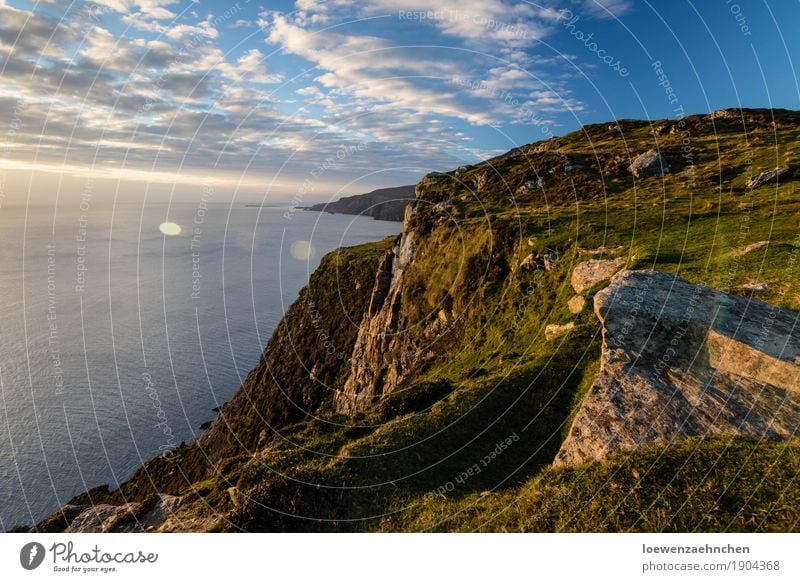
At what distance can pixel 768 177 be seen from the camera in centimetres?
4997

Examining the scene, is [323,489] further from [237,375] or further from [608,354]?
[237,375]

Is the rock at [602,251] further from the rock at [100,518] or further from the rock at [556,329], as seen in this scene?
the rock at [100,518]

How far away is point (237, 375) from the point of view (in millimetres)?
115438

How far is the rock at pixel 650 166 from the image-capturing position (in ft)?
214

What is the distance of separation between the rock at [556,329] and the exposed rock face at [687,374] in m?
7.10

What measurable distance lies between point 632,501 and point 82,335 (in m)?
161

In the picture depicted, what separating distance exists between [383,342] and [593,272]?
3453cm

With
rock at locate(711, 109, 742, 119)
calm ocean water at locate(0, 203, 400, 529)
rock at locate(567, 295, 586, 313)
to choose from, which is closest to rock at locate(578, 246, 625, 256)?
rock at locate(567, 295, 586, 313)

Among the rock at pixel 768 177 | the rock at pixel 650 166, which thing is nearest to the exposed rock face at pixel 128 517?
the rock at pixel 768 177

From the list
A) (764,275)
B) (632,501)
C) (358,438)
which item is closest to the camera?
(632,501)

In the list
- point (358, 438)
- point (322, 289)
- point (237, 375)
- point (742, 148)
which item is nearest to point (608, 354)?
point (358, 438)

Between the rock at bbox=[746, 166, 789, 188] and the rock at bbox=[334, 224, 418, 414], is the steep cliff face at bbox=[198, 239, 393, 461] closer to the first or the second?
the rock at bbox=[334, 224, 418, 414]
